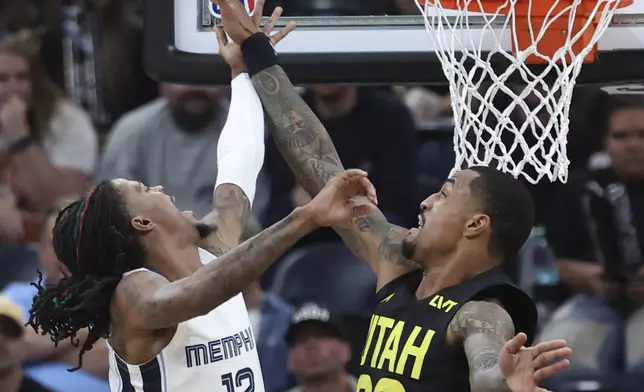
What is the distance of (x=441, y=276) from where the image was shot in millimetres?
3801

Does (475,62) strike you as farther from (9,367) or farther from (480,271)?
(9,367)

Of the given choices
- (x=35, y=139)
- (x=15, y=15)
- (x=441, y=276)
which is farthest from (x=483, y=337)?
(x=15, y=15)

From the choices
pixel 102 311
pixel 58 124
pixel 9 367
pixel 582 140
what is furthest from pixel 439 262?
pixel 58 124

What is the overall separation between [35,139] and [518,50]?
331cm

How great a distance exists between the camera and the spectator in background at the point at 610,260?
5.76m

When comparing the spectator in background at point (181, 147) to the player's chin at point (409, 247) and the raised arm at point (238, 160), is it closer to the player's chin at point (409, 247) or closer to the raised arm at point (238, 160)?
the raised arm at point (238, 160)

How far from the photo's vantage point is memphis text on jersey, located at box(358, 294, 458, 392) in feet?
11.9

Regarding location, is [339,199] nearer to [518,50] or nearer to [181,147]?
[518,50]

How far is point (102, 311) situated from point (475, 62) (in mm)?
1411

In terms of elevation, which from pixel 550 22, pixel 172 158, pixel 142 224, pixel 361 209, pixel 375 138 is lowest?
pixel 361 209

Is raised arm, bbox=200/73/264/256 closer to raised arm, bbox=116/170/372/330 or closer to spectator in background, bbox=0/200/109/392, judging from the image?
raised arm, bbox=116/170/372/330

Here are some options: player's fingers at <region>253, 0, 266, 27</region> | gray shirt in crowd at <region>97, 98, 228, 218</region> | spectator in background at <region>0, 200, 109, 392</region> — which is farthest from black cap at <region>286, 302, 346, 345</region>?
player's fingers at <region>253, 0, 266, 27</region>

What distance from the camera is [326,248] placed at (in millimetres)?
6129

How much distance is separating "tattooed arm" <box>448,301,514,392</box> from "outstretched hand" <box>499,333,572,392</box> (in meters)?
0.07
